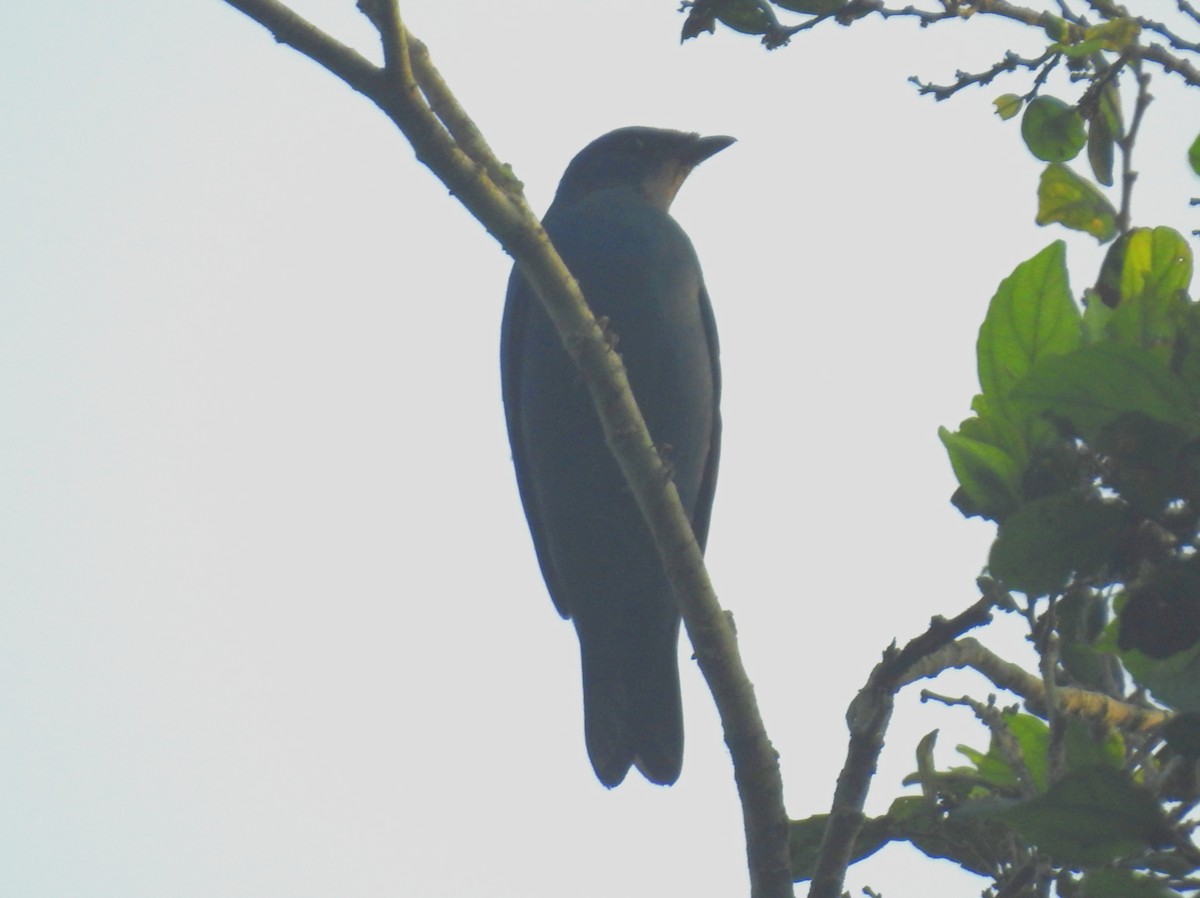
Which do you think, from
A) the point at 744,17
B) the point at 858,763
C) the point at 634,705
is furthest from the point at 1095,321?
the point at 634,705

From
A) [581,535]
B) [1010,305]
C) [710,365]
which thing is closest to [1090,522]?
[1010,305]

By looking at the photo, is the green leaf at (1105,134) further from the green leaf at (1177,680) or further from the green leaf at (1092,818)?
the green leaf at (1092,818)

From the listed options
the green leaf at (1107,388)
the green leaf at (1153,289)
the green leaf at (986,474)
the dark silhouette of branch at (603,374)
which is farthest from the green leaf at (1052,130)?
the green leaf at (1107,388)

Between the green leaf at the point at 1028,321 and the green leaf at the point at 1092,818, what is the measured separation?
1.91 feet

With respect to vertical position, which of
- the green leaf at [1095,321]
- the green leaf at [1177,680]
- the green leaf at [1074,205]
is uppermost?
the green leaf at [1074,205]

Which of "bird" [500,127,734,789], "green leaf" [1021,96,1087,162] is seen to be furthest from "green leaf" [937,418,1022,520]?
"bird" [500,127,734,789]

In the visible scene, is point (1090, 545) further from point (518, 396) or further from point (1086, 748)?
point (518, 396)

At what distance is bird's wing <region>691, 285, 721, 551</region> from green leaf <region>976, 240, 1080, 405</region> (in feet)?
10.4

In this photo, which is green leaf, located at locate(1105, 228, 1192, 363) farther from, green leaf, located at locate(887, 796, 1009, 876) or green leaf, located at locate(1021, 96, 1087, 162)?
green leaf, located at locate(887, 796, 1009, 876)

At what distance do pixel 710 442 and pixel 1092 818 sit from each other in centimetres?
352

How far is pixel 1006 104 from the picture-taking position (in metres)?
3.11

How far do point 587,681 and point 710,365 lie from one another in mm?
1238

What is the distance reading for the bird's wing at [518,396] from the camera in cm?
545

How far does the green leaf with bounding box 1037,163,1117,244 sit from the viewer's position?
111 inches
